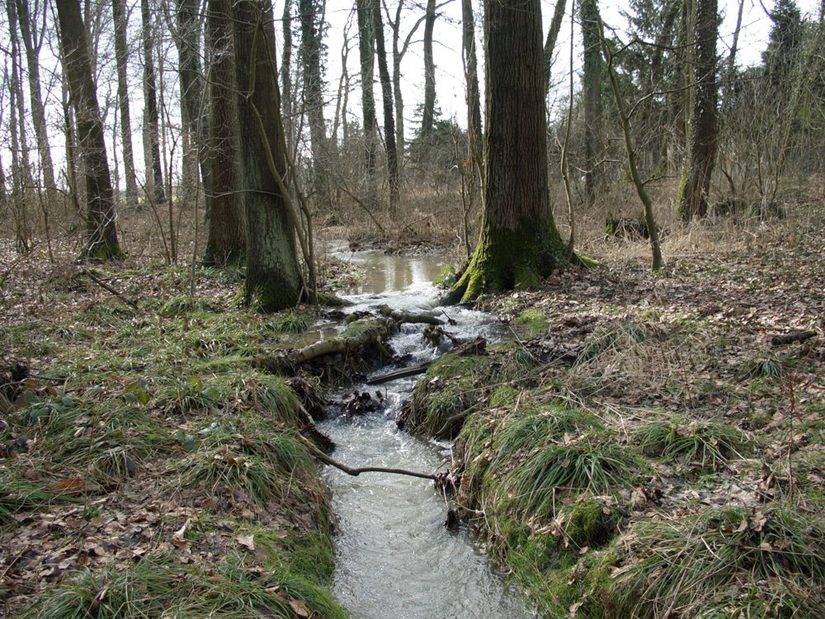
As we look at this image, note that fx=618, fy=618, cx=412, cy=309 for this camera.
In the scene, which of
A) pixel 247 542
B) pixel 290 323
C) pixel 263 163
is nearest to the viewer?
pixel 247 542

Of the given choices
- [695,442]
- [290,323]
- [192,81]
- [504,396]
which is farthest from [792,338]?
[192,81]

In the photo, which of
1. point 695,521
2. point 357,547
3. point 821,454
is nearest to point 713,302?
point 821,454

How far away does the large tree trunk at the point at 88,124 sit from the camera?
40.6 ft

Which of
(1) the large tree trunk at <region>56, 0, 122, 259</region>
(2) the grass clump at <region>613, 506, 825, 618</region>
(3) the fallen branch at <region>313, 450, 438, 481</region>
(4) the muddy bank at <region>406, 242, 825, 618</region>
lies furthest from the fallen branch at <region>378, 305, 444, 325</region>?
(1) the large tree trunk at <region>56, 0, 122, 259</region>

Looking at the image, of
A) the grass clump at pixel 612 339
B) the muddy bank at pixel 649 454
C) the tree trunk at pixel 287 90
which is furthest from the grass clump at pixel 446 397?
the tree trunk at pixel 287 90

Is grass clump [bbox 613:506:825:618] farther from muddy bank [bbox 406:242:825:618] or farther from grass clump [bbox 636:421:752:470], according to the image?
grass clump [bbox 636:421:752:470]

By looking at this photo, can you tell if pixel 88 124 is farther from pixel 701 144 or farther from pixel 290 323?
pixel 701 144

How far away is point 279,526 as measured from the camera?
12.8 feet

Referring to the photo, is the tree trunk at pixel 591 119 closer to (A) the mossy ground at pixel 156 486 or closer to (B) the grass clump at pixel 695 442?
(A) the mossy ground at pixel 156 486

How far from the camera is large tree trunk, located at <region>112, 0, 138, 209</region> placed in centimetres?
1342

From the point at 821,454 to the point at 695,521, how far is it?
116 cm

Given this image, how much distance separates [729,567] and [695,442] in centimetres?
129

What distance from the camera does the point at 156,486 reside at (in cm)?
399

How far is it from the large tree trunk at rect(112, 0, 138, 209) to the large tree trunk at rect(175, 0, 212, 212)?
3.68 feet
